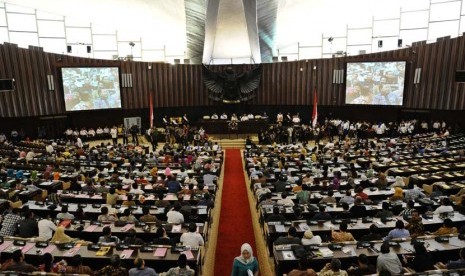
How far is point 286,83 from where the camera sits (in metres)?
27.3

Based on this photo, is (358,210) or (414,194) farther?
(414,194)

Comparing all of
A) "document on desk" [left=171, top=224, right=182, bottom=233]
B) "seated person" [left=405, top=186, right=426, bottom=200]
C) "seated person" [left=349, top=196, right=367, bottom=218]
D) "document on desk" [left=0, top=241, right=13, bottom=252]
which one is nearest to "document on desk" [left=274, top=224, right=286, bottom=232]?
"seated person" [left=349, top=196, right=367, bottom=218]

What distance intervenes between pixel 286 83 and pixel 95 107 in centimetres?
1482

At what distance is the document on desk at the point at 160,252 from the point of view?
20.1 ft

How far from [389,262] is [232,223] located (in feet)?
16.9

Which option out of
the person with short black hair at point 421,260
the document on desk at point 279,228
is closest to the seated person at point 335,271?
the person with short black hair at point 421,260

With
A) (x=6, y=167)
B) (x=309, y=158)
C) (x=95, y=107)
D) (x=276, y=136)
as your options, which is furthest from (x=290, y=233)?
(x=95, y=107)

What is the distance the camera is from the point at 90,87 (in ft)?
78.0

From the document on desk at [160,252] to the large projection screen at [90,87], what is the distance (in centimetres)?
2011

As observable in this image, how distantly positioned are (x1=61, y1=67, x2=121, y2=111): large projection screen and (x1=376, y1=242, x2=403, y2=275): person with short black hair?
22650mm

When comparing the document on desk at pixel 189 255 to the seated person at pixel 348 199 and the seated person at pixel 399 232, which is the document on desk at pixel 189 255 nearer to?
the seated person at pixel 399 232

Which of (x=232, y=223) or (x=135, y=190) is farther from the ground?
(x=135, y=190)

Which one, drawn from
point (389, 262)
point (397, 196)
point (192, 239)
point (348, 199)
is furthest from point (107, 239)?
point (397, 196)

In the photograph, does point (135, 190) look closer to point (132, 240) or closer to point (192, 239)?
point (132, 240)
